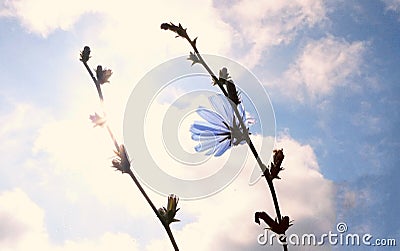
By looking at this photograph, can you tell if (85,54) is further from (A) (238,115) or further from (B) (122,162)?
(A) (238,115)

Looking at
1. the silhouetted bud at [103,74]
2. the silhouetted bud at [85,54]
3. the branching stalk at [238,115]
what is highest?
the silhouetted bud at [85,54]

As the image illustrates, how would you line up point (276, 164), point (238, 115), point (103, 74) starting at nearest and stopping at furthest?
point (238, 115), point (276, 164), point (103, 74)

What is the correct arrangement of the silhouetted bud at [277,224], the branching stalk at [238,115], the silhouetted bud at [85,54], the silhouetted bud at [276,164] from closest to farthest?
the branching stalk at [238,115] < the silhouetted bud at [277,224] < the silhouetted bud at [276,164] < the silhouetted bud at [85,54]

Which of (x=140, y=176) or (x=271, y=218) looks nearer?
(x=271, y=218)

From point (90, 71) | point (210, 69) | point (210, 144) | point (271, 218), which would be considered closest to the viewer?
point (271, 218)

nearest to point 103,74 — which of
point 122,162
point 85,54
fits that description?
point 85,54

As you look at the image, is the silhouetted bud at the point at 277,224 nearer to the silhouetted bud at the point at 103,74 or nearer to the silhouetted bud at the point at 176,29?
the silhouetted bud at the point at 176,29

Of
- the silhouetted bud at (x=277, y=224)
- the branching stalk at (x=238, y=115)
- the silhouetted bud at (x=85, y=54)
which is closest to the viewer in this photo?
the branching stalk at (x=238, y=115)

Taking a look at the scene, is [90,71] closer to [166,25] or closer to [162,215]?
[166,25]

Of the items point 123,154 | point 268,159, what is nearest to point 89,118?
point 123,154

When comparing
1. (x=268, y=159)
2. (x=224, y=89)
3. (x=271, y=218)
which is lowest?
(x=271, y=218)

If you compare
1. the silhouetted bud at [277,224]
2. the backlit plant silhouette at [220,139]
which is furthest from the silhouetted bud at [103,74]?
the silhouetted bud at [277,224]
